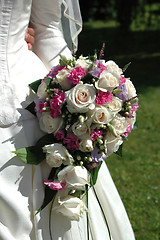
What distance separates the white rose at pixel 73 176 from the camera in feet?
5.45

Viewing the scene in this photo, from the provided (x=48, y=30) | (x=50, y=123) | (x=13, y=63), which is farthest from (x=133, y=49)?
(x=50, y=123)

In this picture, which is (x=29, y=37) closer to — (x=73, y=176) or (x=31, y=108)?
(x=31, y=108)

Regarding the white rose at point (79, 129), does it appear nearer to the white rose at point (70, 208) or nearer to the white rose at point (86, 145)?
the white rose at point (86, 145)

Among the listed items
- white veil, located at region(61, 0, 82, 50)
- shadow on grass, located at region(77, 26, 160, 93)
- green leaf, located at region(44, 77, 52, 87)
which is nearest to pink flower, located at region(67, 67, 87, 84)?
green leaf, located at region(44, 77, 52, 87)

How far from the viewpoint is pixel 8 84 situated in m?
1.71

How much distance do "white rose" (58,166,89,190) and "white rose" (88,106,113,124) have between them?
23cm

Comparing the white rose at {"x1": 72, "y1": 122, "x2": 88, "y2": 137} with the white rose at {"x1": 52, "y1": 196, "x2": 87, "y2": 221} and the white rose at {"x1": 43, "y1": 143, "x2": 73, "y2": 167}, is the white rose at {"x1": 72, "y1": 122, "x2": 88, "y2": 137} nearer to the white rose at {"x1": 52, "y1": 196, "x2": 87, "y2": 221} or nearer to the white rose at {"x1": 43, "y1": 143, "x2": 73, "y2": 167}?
the white rose at {"x1": 43, "y1": 143, "x2": 73, "y2": 167}

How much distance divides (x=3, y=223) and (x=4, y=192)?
0.17 m

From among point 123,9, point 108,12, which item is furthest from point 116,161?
point 108,12

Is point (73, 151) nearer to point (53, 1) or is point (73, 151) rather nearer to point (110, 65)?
point (110, 65)

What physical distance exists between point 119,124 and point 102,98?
0.15 m

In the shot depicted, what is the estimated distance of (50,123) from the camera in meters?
1.69

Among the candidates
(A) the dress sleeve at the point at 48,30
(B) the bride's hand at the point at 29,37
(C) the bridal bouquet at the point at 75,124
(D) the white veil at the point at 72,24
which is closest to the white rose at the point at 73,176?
(C) the bridal bouquet at the point at 75,124

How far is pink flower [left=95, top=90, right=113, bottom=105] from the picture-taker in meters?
1.67
